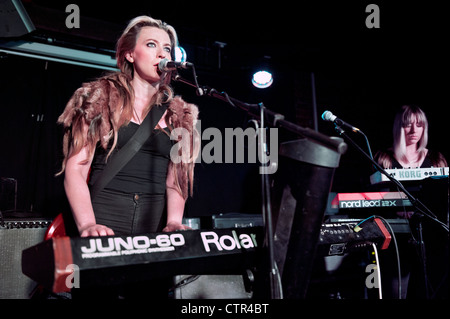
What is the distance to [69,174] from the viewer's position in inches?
59.1

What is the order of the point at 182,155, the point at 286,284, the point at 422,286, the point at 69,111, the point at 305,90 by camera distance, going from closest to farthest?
the point at 286,284, the point at 69,111, the point at 182,155, the point at 422,286, the point at 305,90

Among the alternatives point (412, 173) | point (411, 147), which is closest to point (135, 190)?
point (412, 173)

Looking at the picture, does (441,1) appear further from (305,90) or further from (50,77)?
(50,77)

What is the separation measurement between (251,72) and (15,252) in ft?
13.4

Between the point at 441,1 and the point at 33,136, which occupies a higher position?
the point at 441,1

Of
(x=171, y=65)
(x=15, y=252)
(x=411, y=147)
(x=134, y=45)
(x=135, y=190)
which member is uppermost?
(x=134, y=45)

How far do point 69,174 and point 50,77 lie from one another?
3.69 m

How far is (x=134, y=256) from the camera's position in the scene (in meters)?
1.10

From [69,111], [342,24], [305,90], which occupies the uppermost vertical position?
[342,24]

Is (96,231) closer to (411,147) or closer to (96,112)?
(96,112)

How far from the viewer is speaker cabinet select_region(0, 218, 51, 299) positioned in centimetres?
228

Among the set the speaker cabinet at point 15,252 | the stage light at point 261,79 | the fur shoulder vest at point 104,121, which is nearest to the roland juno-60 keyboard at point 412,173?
the fur shoulder vest at point 104,121

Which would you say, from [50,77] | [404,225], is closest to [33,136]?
[50,77]

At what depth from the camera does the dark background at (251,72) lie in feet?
14.3
